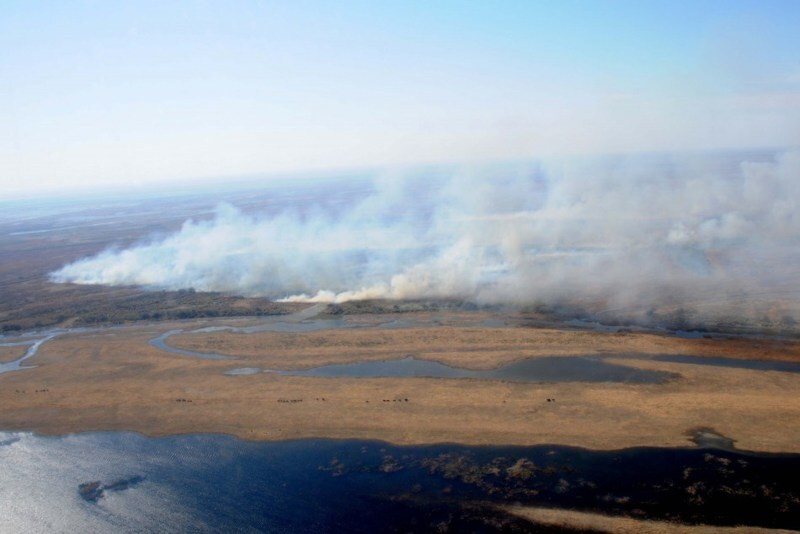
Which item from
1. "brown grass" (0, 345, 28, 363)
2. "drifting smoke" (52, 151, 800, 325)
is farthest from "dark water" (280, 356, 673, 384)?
"brown grass" (0, 345, 28, 363)

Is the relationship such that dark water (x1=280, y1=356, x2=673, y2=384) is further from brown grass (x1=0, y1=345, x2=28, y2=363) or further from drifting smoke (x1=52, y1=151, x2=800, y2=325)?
brown grass (x1=0, y1=345, x2=28, y2=363)

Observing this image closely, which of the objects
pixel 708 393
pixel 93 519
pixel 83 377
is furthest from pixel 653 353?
pixel 83 377

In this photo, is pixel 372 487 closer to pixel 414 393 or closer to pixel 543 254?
pixel 414 393

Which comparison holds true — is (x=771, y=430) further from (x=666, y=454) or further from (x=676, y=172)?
(x=676, y=172)

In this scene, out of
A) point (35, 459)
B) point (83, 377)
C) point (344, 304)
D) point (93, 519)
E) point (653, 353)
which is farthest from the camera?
point (344, 304)

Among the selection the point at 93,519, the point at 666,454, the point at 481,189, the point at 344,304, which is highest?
the point at 481,189

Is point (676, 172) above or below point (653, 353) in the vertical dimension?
above
